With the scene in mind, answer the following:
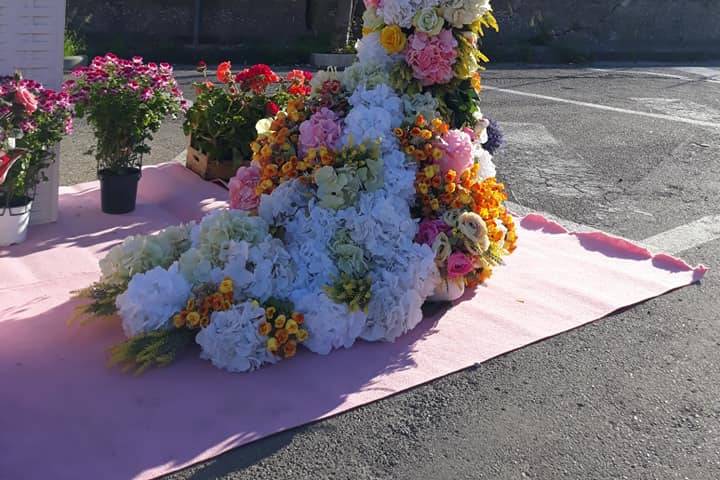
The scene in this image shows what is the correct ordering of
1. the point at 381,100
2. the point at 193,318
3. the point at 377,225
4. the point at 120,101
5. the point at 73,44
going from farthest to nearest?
the point at 73,44
the point at 120,101
the point at 381,100
the point at 377,225
the point at 193,318

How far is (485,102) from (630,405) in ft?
25.8

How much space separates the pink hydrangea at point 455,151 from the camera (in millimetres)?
4906

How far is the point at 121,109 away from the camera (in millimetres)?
5684

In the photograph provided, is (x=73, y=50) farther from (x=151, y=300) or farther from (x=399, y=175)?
(x=151, y=300)

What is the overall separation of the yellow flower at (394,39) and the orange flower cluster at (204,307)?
5.57 ft

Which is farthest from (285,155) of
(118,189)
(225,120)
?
(225,120)

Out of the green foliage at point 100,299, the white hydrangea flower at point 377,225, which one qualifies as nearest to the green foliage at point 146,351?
the green foliage at point 100,299

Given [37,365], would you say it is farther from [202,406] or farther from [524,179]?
[524,179]

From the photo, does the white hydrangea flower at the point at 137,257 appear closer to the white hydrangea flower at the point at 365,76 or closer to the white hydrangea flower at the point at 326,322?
the white hydrangea flower at the point at 326,322

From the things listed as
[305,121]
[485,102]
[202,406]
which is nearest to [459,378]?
[202,406]

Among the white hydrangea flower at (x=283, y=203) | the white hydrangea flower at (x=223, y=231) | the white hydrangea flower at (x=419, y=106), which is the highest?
the white hydrangea flower at (x=419, y=106)

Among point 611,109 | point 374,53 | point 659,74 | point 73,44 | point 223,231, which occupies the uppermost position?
point 374,53

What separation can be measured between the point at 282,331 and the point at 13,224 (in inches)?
80.3

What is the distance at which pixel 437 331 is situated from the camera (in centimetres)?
467
